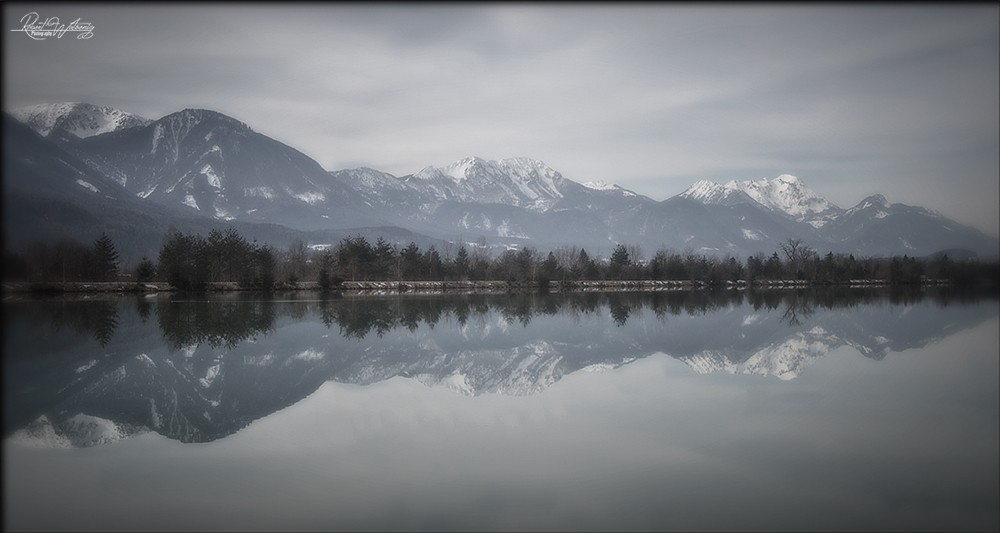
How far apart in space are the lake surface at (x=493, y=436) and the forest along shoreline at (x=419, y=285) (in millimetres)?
39544

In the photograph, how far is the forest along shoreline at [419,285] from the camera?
175ft

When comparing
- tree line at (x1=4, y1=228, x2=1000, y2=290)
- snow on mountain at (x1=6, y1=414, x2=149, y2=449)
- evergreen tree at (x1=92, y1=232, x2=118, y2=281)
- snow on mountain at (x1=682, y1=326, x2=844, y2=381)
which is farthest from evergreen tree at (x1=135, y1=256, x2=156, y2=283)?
snow on mountain at (x1=682, y1=326, x2=844, y2=381)

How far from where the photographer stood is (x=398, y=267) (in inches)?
3078

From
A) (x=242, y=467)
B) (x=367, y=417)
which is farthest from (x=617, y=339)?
(x=242, y=467)

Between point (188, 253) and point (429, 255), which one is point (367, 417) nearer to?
point (188, 253)

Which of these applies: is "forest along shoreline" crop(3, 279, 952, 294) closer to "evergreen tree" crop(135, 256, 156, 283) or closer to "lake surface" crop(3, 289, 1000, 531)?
"evergreen tree" crop(135, 256, 156, 283)

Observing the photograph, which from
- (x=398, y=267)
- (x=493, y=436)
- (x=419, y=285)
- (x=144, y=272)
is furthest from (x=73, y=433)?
(x=398, y=267)

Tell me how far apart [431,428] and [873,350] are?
16612mm

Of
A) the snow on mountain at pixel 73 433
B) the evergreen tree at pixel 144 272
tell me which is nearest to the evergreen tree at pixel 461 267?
the evergreen tree at pixel 144 272

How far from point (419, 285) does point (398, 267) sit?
407cm

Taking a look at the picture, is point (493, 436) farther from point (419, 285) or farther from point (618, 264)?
point (618, 264)

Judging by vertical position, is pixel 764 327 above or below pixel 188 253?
below

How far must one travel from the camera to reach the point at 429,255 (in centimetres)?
8138

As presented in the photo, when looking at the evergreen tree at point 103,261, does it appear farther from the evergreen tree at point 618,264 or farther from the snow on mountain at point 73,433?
the evergreen tree at point 618,264
